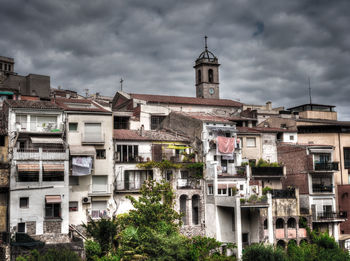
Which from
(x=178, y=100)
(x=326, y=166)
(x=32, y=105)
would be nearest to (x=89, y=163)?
(x=32, y=105)

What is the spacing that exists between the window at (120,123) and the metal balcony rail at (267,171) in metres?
17.5

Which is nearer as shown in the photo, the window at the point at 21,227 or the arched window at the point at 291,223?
the window at the point at 21,227

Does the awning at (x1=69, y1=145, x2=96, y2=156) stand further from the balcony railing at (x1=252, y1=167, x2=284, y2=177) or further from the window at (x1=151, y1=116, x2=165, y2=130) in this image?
the balcony railing at (x1=252, y1=167, x2=284, y2=177)

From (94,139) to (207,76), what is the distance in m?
45.1

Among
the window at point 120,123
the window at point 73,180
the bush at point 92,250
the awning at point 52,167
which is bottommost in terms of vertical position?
the bush at point 92,250

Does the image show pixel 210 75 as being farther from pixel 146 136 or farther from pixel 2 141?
pixel 2 141

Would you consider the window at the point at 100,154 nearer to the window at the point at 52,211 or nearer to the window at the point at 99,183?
the window at the point at 99,183

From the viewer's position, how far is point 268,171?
52.6 metres

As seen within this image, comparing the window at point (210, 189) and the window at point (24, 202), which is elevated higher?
the window at point (210, 189)

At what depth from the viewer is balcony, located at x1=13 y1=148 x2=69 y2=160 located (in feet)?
133

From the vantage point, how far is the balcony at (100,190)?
43.7m

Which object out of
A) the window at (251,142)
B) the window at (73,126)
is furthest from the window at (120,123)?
the window at (251,142)

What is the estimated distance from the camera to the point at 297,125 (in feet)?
202

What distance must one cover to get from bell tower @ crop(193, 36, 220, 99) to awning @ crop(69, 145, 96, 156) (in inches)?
1767
